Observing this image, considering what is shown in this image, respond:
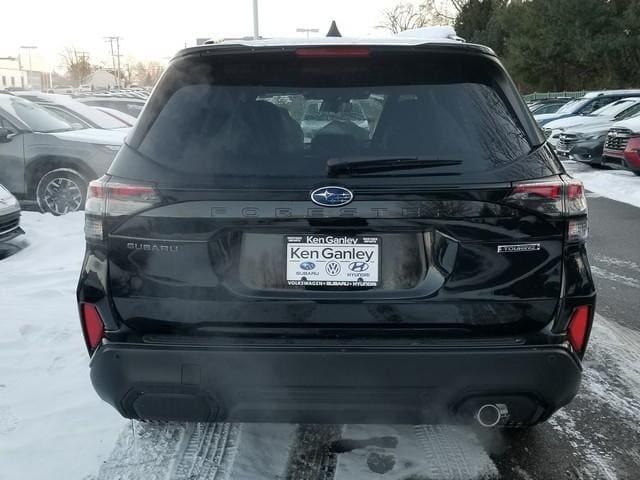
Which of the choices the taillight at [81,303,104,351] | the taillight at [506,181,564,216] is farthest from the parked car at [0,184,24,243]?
the taillight at [506,181,564,216]

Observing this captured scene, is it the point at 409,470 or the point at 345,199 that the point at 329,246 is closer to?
the point at 345,199

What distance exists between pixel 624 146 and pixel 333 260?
41.3ft

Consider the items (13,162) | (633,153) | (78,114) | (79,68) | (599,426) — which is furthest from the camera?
(79,68)

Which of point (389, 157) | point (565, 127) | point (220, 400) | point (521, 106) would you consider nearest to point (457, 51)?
point (521, 106)

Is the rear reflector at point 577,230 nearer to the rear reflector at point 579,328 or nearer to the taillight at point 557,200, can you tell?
the taillight at point 557,200

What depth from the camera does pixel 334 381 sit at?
2318 mm

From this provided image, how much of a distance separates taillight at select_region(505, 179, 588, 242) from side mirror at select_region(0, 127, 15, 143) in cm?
839

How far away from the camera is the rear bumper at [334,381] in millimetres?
2301

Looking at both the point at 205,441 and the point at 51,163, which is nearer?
the point at 205,441

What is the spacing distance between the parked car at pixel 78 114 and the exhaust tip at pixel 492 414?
9.57 metres

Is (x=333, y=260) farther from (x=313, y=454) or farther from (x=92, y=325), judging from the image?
(x=313, y=454)


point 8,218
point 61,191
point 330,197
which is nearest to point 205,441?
point 330,197

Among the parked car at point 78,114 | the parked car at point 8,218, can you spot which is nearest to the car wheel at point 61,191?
the parked car at point 78,114

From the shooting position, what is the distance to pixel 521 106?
2.52 metres
